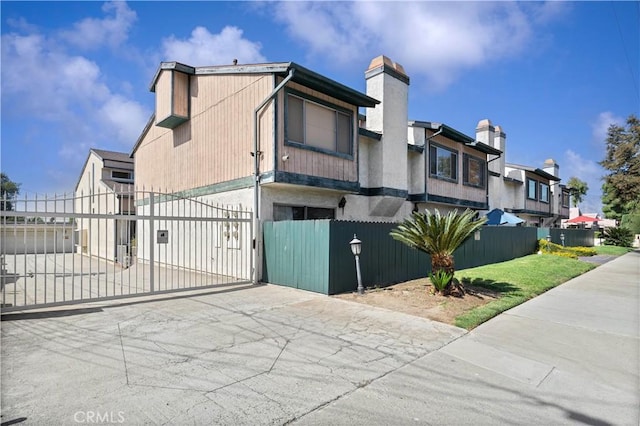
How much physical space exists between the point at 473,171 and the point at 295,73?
540 inches

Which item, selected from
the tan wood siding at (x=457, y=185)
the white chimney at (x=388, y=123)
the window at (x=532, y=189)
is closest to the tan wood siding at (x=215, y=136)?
the white chimney at (x=388, y=123)

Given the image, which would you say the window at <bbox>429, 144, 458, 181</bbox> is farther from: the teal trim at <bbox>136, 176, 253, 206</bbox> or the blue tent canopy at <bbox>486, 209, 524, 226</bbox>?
the teal trim at <bbox>136, 176, 253, 206</bbox>

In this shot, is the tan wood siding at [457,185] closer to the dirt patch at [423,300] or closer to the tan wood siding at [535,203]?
the dirt patch at [423,300]

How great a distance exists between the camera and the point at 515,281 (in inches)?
421

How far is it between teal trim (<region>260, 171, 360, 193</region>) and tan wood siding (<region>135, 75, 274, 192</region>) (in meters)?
0.38

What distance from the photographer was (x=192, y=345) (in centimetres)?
510

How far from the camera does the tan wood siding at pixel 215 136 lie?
10555 millimetres

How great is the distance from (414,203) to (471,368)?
12.4 metres

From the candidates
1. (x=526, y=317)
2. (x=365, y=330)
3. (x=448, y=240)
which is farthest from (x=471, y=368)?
(x=448, y=240)

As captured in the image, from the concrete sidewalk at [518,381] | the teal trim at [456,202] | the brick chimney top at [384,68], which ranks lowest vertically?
the concrete sidewalk at [518,381]

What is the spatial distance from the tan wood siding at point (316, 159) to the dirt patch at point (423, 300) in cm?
391

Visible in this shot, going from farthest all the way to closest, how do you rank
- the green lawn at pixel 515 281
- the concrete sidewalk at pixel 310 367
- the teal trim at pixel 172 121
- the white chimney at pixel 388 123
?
1. the white chimney at pixel 388 123
2. the teal trim at pixel 172 121
3. the green lawn at pixel 515 281
4. the concrete sidewalk at pixel 310 367

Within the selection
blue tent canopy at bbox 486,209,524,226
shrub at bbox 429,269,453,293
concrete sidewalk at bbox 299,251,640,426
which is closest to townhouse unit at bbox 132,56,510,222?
blue tent canopy at bbox 486,209,524,226

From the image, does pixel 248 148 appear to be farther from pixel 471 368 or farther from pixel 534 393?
pixel 534 393
